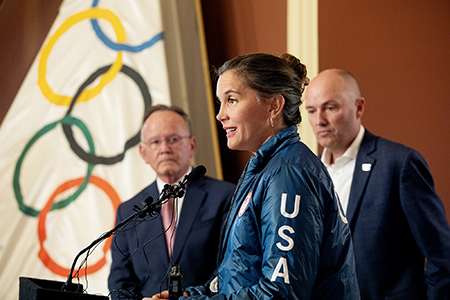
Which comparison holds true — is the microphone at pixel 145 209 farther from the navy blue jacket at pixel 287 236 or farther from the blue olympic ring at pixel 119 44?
the blue olympic ring at pixel 119 44

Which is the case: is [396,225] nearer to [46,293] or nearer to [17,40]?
[46,293]

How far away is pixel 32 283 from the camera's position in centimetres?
120

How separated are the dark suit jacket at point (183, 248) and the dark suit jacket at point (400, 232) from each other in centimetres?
62

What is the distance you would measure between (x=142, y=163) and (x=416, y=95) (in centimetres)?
159

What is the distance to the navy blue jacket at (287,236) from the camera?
3.50ft

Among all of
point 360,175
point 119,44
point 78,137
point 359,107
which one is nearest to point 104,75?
point 119,44

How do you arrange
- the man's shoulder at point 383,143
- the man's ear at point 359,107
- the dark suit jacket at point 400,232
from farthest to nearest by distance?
1. the man's ear at point 359,107
2. the man's shoulder at point 383,143
3. the dark suit jacket at point 400,232

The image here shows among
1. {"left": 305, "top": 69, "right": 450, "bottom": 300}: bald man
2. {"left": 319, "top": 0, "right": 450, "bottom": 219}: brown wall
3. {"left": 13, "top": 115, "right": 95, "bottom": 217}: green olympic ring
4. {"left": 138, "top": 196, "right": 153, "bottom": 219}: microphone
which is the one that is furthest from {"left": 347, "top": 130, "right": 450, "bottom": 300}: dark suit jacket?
{"left": 13, "top": 115, "right": 95, "bottom": 217}: green olympic ring

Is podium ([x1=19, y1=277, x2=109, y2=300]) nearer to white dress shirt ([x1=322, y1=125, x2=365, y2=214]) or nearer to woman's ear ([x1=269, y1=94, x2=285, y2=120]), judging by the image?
woman's ear ([x1=269, y1=94, x2=285, y2=120])

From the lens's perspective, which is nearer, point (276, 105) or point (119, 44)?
point (276, 105)

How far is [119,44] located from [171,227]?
1.30 metres

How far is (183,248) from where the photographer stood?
2135 millimetres

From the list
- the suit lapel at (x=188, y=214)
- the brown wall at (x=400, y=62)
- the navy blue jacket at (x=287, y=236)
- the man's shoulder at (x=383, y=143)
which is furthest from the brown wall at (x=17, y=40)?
the navy blue jacket at (x=287, y=236)

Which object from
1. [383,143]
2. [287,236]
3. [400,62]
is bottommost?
[383,143]
